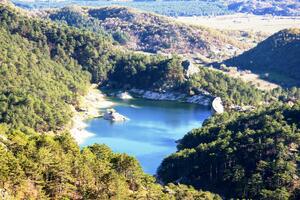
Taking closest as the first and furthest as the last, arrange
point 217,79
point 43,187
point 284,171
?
point 43,187, point 284,171, point 217,79

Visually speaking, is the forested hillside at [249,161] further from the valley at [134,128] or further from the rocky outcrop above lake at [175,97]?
the rocky outcrop above lake at [175,97]

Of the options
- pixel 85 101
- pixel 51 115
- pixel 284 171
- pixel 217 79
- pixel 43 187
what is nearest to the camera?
pixel 43 187

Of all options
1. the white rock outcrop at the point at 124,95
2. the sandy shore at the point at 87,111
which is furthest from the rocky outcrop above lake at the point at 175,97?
the sandy shore at the point at 87,111

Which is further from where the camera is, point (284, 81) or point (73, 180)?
point (284, 81)

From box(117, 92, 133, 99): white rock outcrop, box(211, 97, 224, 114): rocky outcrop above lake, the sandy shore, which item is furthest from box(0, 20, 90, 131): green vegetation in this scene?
box(211, 97, 224, 114): rocky outcrop above lake

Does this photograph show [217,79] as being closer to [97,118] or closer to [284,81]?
[284,81]

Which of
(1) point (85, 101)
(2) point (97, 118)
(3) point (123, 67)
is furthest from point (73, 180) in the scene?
(3) point (123, 67)
